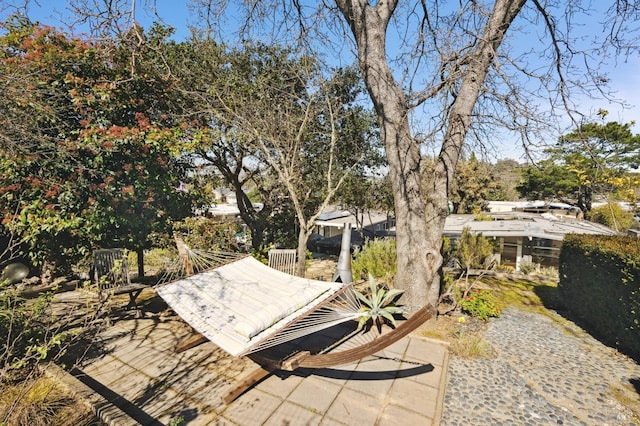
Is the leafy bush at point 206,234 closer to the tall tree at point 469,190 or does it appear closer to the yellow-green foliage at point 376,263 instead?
the yellow-green foliage at point 376,263

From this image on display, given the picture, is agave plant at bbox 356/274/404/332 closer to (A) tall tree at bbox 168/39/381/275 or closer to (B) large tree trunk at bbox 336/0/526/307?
(B) large tree trunk at bbox 336/0/526/307

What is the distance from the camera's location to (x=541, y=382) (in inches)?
140

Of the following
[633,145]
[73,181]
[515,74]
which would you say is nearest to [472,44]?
[515,74]

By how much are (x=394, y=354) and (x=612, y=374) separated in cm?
276

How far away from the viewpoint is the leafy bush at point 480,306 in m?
5.43

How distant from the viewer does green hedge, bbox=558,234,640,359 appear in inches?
167

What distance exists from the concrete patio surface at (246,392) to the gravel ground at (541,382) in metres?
0.29

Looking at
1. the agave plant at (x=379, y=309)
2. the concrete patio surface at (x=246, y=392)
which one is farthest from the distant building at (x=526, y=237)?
the concrete patio surface at (x=246, y=392)

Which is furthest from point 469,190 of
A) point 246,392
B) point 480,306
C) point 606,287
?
point 246,392

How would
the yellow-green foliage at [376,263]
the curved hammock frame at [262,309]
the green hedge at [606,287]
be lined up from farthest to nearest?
the yellow-green foliage at [376,263] → the green hedge at [606,287] → the curved hammock frame at [262,309]

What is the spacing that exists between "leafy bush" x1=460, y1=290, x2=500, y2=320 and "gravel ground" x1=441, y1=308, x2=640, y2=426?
43 centimetres

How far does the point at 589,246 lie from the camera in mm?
5488

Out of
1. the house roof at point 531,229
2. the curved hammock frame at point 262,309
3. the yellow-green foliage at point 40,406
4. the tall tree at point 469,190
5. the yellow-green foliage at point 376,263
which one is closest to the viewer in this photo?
the yellow-green foliage at point 40,406

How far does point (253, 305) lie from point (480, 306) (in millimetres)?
4247
